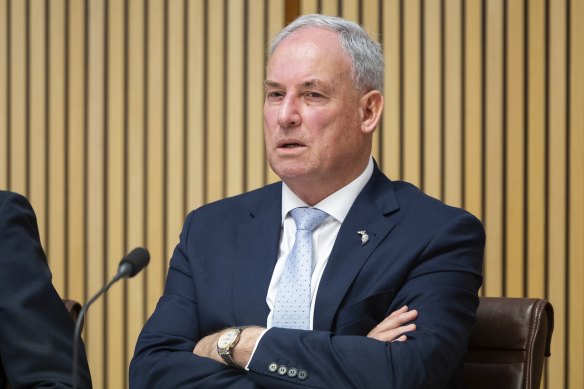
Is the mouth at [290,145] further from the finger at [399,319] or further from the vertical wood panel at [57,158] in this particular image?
the vertical wood panel at [57,158]

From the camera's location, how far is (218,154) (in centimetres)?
482

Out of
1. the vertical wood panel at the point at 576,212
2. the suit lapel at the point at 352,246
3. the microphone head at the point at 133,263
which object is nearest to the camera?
the microphone head at the point at 133,263

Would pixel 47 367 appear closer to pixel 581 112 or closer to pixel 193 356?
pixel 193 356

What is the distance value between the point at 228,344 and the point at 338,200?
58 cm

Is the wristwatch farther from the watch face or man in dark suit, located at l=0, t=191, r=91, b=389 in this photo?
man in dark suit, located at l=0, t=191, r=91, b=389

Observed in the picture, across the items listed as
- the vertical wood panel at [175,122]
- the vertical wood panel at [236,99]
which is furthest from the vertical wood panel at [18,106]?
the vertical wood panel at [236,99]

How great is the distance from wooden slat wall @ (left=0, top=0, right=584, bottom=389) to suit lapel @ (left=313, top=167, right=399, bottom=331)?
1615 mm

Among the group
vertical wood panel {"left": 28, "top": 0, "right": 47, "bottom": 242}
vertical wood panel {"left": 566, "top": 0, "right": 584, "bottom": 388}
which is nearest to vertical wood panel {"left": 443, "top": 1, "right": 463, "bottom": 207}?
vertical wood panel {"left": 566, "top": 0, "right": 584, "bottom": 388}

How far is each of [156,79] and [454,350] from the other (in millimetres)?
2570

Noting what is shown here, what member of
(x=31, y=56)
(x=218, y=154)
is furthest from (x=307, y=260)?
(x=31, y=56)

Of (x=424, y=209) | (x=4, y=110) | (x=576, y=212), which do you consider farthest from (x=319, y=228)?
(x=4, y=110)

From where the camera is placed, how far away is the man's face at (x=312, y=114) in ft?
9.73

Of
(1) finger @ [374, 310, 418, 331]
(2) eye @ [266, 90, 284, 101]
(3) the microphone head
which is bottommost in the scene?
(1) finger @ [374, 310, 418, 331]

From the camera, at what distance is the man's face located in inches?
117
